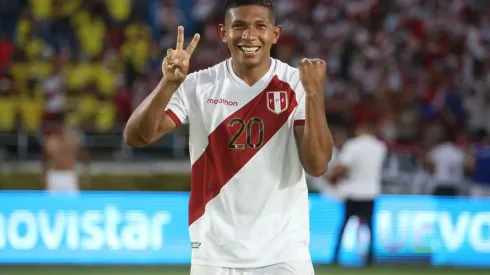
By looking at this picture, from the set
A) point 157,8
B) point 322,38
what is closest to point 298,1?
point 322,38

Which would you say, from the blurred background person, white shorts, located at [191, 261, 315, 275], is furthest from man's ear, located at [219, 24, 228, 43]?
the blurred background person

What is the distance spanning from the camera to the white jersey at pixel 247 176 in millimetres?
4637

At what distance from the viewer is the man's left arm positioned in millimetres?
4457

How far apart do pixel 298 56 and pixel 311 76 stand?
14240 mm

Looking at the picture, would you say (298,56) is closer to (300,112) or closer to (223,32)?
(223,32)

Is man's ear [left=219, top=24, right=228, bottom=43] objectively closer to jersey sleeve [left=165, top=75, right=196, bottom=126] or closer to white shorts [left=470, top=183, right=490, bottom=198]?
jersey sleeve [left=165, top=75, right=196, bottom=126]

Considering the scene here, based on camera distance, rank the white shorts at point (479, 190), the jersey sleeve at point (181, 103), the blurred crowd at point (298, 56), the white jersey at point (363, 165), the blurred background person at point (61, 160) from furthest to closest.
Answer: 1. the blurred crowd at point (298, 56)
2. the white shorts at point (479, 190)
3. the blurred background person at point (61, 160)
4. the white jersey at point (363, 165)
5. the jersey sleeve at point (181, 103)

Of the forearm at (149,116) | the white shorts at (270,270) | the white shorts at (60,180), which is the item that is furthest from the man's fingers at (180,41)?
the white shorts at (60,180)

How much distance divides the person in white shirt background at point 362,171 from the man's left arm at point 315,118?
28.0ft

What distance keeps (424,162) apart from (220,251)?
11.5 m

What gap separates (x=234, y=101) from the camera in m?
4.73

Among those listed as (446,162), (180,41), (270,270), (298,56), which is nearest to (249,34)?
(180,41)

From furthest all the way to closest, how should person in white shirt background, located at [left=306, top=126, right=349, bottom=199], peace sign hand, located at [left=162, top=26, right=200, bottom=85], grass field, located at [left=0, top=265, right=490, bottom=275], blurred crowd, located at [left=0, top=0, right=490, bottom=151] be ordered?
1. blurred crowd, located at [left=0, top=0, right=490, bottom=151]
2. person in white shirt background, located at [left=306, top=126, right=349, bottom=199]
3. grass field, located at [left=0, top=265, right=490, bottom=275]
4. peace sign hand, located at [left=162, top=26, right=200, bottom=85]

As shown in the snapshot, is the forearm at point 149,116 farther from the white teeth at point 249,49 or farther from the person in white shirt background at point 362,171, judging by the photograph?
the person in white shirt background at point 362,171
